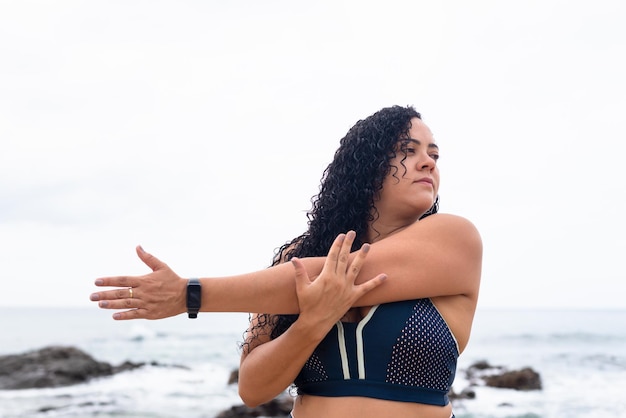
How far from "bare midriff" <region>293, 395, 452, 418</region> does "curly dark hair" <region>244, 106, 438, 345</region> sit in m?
0.34

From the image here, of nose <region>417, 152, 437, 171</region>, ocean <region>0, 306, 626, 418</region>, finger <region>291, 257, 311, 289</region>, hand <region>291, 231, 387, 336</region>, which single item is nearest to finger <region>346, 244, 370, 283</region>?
hand <region>291, 231, 387, 336</region>

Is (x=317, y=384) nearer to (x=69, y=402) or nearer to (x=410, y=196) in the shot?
(x=410, y=196)

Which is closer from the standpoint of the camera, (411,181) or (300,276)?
(300,276)

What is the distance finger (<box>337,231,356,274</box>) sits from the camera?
2.46 meters

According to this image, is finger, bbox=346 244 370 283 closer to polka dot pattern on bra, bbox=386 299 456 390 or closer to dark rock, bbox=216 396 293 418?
polka dot pattern on bra, bbox=386 299 456 390

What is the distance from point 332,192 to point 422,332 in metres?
0.71

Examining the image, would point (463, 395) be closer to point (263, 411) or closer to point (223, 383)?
point (263, 411)

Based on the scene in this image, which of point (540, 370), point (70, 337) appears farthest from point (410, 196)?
point (70, 337)

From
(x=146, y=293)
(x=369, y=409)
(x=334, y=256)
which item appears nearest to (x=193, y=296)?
(x=146, y=293)

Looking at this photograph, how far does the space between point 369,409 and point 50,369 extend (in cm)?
1948

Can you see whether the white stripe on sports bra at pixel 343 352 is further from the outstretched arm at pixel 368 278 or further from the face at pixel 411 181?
the face at pixel 411 181

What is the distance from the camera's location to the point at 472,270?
8.93ft

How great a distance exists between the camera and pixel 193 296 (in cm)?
232

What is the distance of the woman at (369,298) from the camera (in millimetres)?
2451
